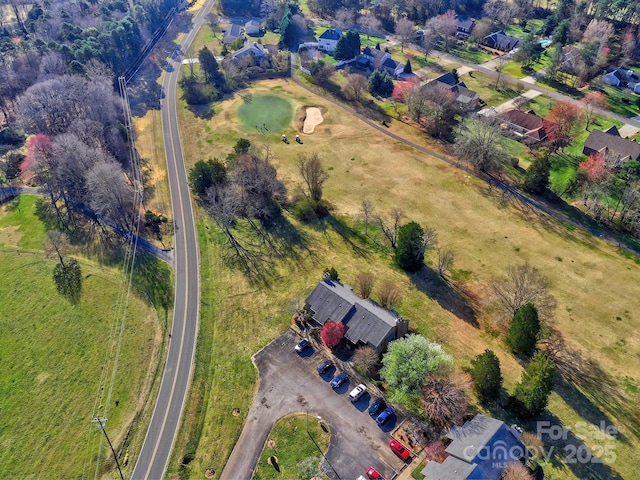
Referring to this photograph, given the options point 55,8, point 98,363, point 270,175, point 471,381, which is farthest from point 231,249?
point 55,8

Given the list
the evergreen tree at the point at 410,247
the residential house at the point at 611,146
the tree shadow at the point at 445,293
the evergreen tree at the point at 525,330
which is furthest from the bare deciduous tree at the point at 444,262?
the residential house at the point at 611,146

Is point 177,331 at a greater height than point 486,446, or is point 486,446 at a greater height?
point 486,446

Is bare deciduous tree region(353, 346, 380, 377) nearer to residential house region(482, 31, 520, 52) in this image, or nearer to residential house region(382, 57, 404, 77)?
residential house region(382, 57, 404, 77)

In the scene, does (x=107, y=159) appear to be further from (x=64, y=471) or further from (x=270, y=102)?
(x=64, y=471)

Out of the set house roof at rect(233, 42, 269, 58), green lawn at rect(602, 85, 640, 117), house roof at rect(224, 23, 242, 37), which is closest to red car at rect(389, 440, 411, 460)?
green lawn at rect(602, 85, 640, 117)

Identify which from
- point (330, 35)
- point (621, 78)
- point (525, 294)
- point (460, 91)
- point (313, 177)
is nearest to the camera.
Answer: point (525, 294)

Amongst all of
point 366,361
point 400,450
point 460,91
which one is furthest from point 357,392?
point 460,91

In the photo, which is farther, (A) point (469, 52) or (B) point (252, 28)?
(B) point (252, 28)

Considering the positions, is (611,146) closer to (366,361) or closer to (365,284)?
(365,284)
